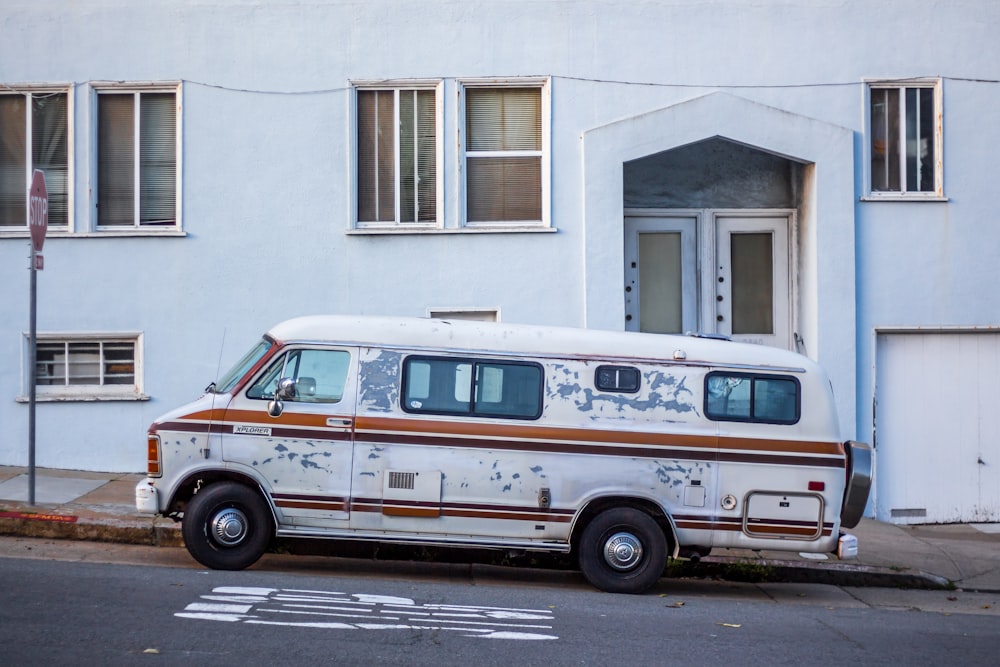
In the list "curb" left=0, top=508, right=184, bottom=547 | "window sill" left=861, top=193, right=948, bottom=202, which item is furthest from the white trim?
"curb" left=0, top=508, right=184, bottom=547

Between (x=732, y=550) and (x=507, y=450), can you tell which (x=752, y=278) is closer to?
(x=732, y=550)

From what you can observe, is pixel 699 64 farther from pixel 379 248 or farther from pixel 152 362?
pixel 152 362

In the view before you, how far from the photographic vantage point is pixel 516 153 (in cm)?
1387

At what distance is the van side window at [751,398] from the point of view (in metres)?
9.48

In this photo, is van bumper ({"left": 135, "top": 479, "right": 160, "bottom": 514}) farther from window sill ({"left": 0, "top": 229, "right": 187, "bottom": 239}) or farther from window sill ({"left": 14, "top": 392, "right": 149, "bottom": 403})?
window sill ({"left": 0, "top": 229, "right": 187, "bottom": 239})

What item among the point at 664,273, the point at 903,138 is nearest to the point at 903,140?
the point at 903,138

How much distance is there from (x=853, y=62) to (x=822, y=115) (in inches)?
29.2

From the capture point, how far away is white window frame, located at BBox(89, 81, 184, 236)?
1356cm

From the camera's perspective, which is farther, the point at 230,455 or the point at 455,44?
the point at 455,44

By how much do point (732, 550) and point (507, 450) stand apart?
3.24 metres

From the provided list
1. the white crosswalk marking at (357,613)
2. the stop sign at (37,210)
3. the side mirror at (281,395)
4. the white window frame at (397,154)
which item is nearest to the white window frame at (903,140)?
the white window frame at (397,154)

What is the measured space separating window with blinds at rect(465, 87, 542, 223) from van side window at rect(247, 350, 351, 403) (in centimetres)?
488

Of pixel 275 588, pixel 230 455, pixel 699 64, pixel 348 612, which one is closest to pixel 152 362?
pixel 230 455

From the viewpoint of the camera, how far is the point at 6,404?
527 inches
